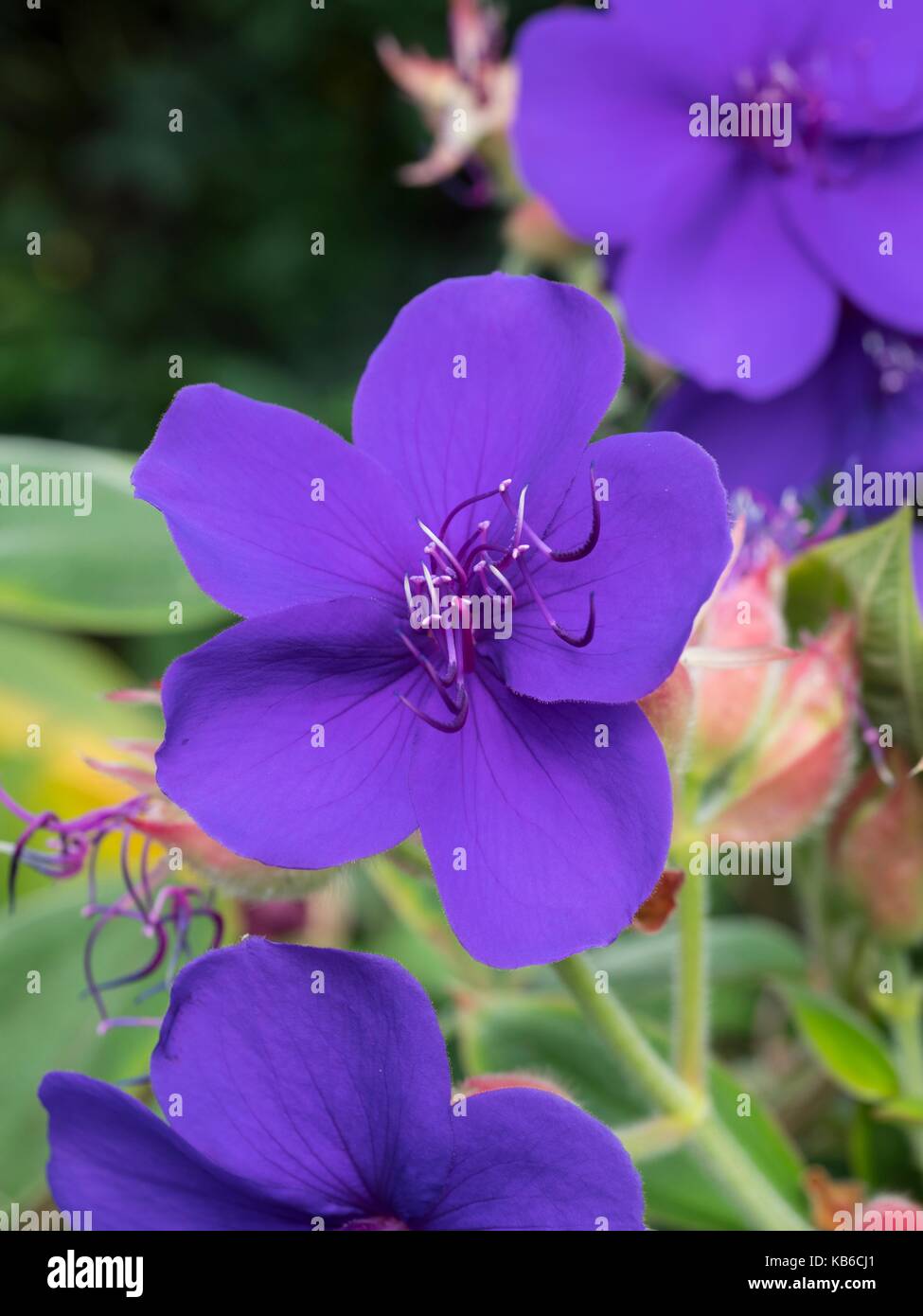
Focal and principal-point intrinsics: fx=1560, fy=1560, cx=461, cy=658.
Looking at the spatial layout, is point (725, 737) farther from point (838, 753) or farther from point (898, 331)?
point (898, 331)

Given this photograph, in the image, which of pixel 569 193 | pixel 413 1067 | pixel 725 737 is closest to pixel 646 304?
pixel 569 193

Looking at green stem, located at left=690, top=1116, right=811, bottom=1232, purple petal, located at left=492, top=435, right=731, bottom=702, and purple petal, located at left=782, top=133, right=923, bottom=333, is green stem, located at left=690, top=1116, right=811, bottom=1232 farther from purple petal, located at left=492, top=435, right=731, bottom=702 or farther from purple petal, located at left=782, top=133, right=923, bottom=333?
purple petal, located at left=782, top=133, right=923, bottom=333

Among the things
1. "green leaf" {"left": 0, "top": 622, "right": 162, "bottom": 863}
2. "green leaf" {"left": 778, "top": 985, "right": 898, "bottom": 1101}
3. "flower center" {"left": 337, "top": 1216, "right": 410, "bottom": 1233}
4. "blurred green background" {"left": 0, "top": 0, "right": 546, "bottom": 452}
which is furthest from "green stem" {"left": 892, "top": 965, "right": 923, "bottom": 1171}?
"blurred green background" {"left": 0, "top": 0, "right": 546, "bottom": 452}

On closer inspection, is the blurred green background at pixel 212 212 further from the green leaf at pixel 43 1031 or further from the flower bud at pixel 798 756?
the flower bud at pixel 798 756

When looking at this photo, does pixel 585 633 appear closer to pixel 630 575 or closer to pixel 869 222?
pixel 630 575

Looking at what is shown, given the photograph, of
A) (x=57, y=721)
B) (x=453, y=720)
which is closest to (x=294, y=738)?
(x=453, y=720)
